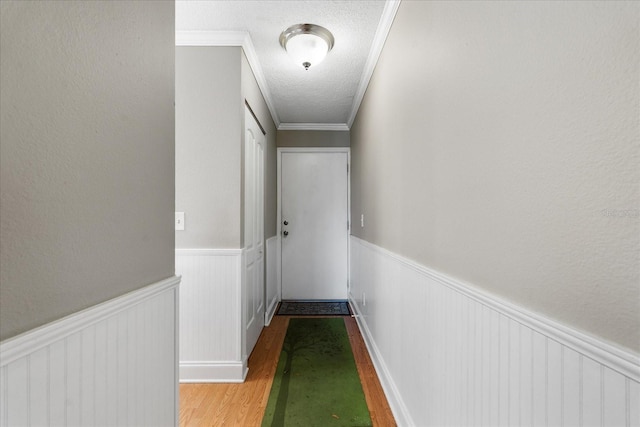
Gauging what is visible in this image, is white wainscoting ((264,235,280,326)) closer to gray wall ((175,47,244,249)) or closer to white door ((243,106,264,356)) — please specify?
white door ((243,106,264,356))

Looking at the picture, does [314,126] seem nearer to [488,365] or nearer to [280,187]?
[280,187]

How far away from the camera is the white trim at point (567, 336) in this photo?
20.2 inches

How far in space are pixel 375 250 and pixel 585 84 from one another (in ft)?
6.50

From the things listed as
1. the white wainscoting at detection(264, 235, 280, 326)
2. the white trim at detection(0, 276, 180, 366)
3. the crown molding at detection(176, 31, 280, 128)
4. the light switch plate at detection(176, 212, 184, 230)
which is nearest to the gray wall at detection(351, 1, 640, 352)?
the white trim at detection(0, 276, 180, 366)

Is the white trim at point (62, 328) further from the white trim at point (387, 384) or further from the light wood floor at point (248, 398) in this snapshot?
the white trim at point (387, 384)

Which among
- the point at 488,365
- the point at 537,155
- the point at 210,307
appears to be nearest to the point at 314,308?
the point at 210,307

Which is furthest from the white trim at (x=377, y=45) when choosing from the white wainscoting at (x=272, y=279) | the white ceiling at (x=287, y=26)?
the white wainscoting at (x=272, y=279)

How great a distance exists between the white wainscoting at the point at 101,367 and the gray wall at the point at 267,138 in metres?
1.61

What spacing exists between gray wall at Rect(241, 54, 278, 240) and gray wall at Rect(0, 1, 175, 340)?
1352 mm

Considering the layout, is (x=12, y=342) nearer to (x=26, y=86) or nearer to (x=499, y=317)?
(x=26, y=86)

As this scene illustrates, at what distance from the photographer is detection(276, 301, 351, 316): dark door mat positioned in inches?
148

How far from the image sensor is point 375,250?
2.50 meters

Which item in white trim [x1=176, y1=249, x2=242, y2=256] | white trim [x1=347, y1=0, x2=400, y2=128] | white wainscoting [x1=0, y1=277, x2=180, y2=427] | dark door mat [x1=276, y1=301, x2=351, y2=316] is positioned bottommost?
dark door mat [x1=276, y1=301, x2=351, y2=316]

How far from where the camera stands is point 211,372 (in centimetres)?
223
